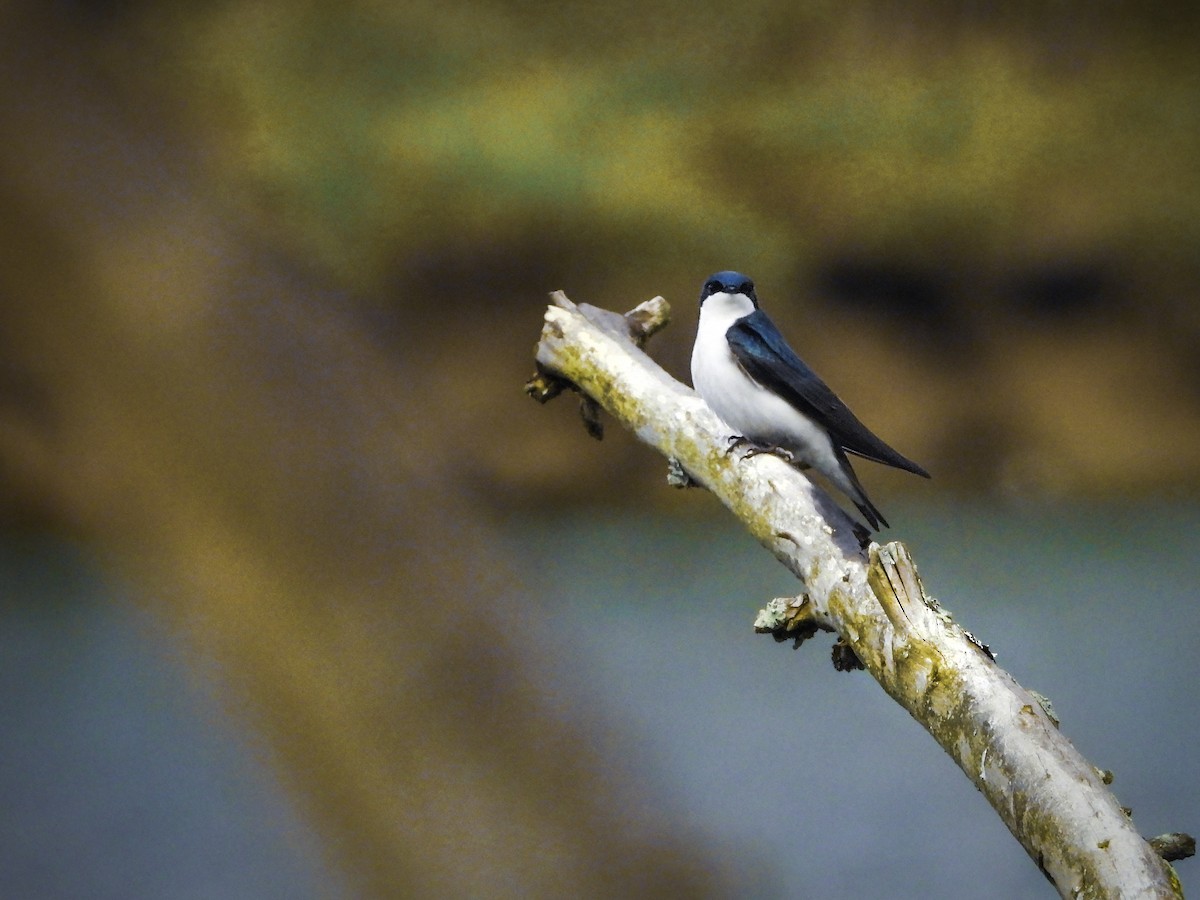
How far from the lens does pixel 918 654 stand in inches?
33.5

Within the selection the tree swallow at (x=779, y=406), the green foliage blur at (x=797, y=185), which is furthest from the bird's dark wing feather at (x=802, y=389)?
the green foliage blur at (x=797, y=185)

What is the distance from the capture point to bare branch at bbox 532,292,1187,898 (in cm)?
70

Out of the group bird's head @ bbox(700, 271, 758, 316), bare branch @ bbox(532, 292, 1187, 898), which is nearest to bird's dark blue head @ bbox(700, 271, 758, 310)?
bird's head @ bbox(700, 271, 758, 316)

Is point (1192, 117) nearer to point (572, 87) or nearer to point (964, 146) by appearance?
point (964, 146)

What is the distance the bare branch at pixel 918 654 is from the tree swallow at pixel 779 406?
0.13 feet

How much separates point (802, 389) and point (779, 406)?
27mm

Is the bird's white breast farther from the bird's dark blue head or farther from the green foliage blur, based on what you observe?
the green foliage blur

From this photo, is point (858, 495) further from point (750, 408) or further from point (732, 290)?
point (732, 290)

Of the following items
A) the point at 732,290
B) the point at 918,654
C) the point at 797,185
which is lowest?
the point at 918,654

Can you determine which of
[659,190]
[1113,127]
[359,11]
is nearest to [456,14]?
[359,11]

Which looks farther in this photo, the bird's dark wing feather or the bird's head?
the bird's head

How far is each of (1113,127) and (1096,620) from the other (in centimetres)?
77


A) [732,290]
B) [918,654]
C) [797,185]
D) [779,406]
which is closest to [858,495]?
[779,406]

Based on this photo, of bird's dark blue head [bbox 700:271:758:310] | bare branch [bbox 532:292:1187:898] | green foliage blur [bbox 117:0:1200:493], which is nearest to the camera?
bare branch [bbox 532:292:1187:898]
